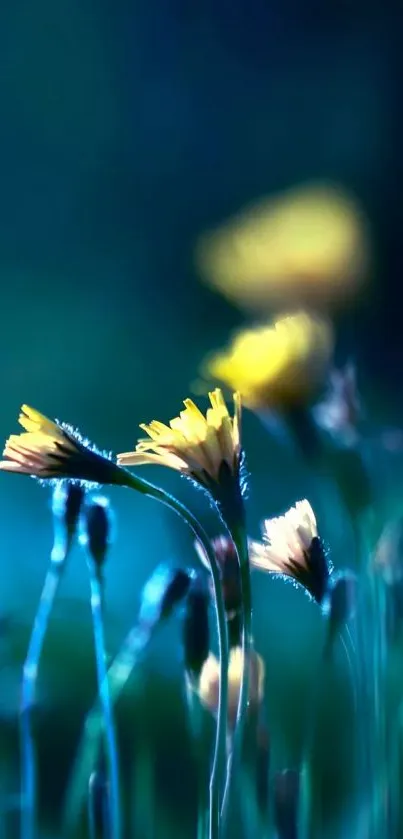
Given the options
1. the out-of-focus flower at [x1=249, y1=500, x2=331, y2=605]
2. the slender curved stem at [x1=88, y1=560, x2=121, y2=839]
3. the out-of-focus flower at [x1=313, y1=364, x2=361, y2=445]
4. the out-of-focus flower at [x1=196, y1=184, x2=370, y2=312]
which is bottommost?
the slender curved stem at [x1=88, y1=560, x2=121, y2=839]

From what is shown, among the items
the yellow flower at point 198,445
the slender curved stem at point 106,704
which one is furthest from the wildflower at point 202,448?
the slender curved stem at point 106,704

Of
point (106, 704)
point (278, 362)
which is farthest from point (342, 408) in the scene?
point (106, 704)

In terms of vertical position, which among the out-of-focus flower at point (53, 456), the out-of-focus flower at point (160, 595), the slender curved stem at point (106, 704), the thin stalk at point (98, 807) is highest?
the out-of-focus flower at point (53, 456)

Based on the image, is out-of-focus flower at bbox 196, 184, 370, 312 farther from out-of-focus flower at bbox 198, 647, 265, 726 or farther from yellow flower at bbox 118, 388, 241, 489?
out-of-focus flower at bbox 198, 647, 265, 726

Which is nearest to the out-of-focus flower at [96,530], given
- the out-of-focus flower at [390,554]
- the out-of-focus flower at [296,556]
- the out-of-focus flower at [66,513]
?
the out-of-focus flower at [66,513]

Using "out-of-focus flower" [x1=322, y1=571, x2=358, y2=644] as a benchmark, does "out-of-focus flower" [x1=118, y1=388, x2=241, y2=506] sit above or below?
above

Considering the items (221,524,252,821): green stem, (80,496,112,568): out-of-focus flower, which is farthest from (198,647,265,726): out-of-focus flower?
(80,496,112,568): out-of-focus flower

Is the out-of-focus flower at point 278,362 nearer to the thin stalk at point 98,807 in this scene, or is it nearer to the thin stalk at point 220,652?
the thin stalk at point 220,652

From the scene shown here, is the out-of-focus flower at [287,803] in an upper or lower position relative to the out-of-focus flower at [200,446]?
lower
